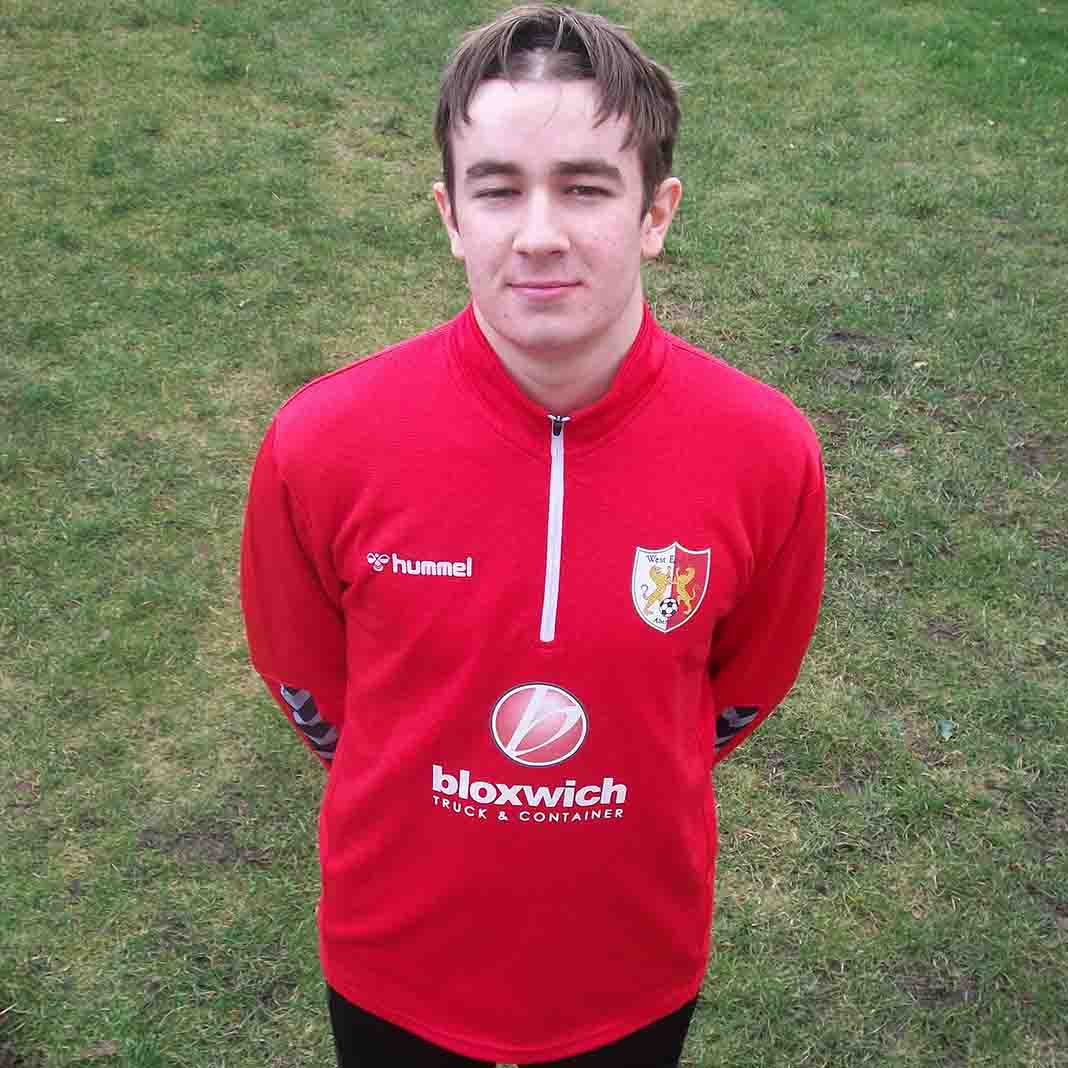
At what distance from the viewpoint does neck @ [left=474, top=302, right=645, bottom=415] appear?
1678 millimetres

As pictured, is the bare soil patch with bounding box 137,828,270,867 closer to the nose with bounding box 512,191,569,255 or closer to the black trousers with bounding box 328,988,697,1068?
the black trousers with bounding box 328,988,697,1068

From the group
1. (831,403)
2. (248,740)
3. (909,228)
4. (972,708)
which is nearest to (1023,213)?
(909,228)

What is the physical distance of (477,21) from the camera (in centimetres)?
847

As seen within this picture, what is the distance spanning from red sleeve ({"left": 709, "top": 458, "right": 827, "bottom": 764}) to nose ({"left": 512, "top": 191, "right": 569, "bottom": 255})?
584 millimetres

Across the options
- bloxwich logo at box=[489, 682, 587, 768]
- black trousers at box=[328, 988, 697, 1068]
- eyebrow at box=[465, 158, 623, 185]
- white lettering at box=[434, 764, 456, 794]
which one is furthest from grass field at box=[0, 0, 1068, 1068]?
eyebrow at box=[465, 158, 623, 185]

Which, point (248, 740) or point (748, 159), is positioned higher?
point (748, 159)

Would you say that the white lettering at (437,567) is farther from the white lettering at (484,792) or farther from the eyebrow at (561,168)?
the eyebrow at (561,168)

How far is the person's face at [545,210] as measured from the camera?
1549 mm

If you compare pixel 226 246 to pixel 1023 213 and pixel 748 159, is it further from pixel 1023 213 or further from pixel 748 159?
pixel 1023 213

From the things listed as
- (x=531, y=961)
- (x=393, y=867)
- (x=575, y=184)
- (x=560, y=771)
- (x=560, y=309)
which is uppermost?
(x=575, y=184)

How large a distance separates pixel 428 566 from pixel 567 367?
0.34 metres

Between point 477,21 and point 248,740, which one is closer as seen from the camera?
point 248,740

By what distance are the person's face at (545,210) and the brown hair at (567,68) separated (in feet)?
0.06

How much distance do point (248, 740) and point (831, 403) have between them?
2.89 metres
